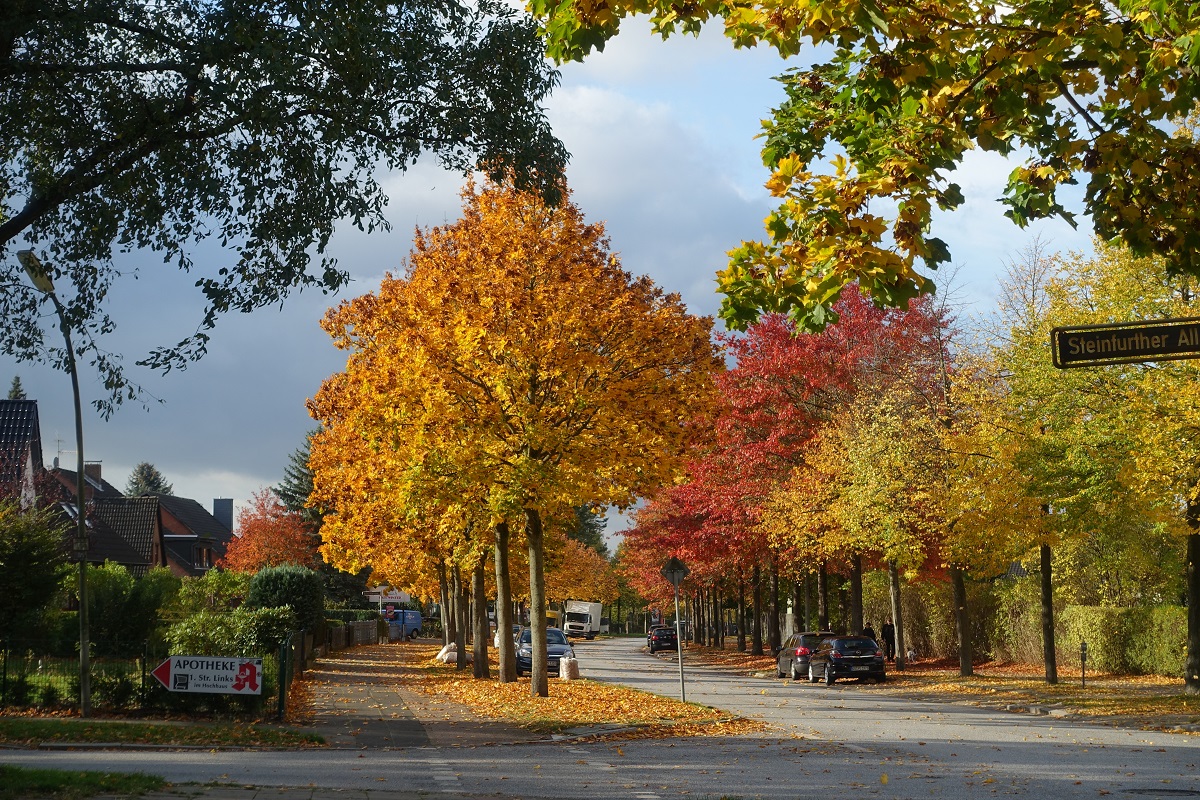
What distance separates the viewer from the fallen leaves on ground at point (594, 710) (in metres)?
19.7

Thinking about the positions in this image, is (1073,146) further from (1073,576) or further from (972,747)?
(1073,576)

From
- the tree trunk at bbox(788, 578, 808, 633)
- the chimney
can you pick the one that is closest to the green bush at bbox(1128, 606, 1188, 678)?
the tree trunk at bbox(788, 578, 808, 633)

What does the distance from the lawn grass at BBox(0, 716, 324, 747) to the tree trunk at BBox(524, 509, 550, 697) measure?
7152 mm

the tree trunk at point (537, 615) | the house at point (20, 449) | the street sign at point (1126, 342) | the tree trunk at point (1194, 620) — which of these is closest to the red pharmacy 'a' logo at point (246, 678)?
the tree trunk at point (537, 615)

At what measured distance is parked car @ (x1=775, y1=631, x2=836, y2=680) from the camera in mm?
37250

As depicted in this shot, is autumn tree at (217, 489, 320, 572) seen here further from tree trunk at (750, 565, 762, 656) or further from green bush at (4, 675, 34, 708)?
green bush at (4, 675, 34, 708)

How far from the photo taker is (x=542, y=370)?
74.6 ft

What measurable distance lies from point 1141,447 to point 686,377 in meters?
9.21

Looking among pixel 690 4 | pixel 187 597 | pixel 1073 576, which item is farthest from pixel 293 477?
pixel 690 4

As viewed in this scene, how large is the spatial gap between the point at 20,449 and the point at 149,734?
37.1 meters

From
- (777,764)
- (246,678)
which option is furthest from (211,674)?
(777,764)

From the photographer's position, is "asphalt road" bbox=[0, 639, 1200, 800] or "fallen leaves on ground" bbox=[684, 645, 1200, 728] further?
"fallen leaves on ground" bbox=[684, 645, 1200, 728]

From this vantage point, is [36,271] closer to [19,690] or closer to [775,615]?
[19,690]

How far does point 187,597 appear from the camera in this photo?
130 ft
